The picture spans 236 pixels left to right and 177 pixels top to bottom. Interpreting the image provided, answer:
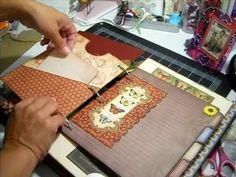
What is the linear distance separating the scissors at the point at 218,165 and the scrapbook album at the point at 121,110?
51 mm

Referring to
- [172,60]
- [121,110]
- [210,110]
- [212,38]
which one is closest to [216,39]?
[212,38]

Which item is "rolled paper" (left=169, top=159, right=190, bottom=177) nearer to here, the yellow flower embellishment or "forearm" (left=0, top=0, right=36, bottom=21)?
the yellow flower embellishment

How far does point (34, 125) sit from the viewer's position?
616 millimetres

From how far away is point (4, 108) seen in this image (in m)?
0.72

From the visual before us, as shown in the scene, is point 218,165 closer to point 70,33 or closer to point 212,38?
point 212,38

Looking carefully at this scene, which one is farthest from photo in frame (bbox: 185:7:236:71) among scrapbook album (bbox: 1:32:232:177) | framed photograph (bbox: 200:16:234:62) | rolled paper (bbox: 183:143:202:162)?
rolled paper (bbox: 183:143:202:162)

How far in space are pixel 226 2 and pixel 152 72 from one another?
13.1 inches

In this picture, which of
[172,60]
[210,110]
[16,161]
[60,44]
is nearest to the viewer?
[16,161]

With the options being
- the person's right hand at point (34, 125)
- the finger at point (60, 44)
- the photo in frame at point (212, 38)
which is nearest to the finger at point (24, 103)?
the person's right hand at point (34, 125)

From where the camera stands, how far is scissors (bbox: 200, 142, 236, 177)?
628 mm

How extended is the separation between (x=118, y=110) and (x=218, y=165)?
0.24m

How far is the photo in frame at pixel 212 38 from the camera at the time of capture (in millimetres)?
817

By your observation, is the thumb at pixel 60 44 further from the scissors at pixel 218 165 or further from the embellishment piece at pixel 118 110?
the scissors at pixel 218 165

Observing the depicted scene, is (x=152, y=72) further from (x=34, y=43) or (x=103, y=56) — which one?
(x=34, y=43)
